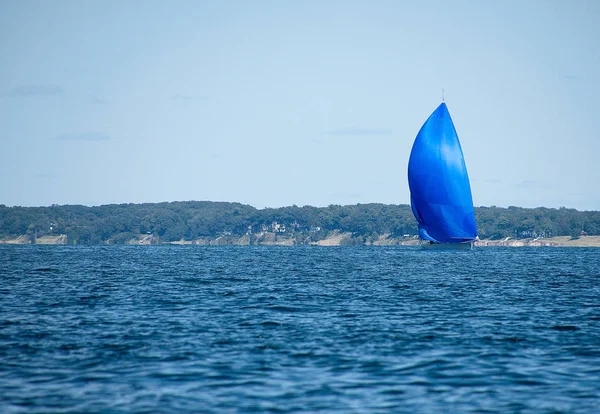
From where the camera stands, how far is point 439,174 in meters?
90.1

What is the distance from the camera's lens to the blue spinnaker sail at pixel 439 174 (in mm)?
90125

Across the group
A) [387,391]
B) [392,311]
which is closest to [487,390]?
[387,391]

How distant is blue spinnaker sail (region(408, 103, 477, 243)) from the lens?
90.1 meters

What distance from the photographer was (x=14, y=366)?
2078 centimetres

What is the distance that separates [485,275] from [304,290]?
20025 mm

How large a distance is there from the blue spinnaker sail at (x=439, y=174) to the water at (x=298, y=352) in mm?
49061

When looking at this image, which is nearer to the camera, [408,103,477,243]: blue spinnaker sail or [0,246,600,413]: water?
[0,246,600,413]: water

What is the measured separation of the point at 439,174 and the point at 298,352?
69.5 meters

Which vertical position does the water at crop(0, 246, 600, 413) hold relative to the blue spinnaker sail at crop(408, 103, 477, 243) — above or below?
below

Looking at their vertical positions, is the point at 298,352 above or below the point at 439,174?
below

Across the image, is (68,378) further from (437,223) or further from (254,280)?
(437,223)

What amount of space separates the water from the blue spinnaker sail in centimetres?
4906

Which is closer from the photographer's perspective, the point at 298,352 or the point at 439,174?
the point at 298,352

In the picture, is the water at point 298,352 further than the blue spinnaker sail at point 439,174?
No
